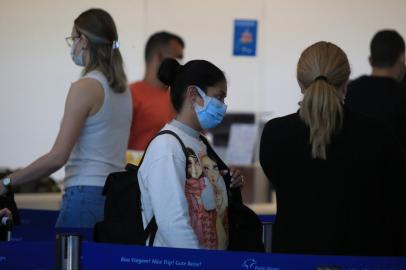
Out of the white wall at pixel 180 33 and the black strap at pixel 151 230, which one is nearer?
the black strap at pixel 151 230

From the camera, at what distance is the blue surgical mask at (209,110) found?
2561mm

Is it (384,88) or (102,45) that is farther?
(384,88)

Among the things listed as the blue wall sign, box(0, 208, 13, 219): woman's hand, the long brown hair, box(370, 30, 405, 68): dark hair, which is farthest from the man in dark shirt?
the blue wall sign

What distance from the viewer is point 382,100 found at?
346cm

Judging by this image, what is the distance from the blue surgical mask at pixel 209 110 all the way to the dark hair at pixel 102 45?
660 millimetres

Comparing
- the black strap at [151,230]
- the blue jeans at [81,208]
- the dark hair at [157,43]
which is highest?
the dark hair at [157,43]

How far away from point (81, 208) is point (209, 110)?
2.58 ft

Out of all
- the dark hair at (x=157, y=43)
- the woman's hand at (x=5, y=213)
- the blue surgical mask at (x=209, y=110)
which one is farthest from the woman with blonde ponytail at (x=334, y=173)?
the dark hair at (x=157, y=43)

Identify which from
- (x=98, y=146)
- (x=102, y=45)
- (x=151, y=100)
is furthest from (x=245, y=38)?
(x=98, y=146)

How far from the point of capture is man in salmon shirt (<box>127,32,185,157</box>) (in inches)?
154

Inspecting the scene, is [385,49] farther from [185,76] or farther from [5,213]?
[5,213]

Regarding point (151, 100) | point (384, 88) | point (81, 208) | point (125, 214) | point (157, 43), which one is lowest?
point (81, 208)

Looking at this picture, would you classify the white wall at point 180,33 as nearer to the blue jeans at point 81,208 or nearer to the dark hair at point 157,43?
the dark hair at point 157,43

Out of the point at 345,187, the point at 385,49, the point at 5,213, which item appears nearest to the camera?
the point at 345,187
